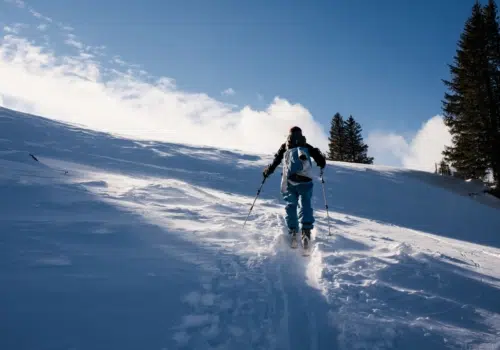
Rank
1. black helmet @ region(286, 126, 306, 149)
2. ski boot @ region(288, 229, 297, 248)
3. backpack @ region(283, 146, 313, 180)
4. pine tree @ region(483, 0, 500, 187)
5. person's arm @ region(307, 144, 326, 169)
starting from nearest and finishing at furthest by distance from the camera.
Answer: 1. ski boot @ region(288, 229, 297, 248)
2. backpack @ region(283, 146, 313, 180)
3. black helmet @ region(286, 126, 306, 149)
4. person's arm @ region(307, 144, 326, 169)
5. pine tree @ region(483, 0, 500, 187)

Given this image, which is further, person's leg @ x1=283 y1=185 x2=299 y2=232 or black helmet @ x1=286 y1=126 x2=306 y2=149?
black helmet @ x1=286 y1=126 x2=306 y2=149

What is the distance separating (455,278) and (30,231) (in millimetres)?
5676

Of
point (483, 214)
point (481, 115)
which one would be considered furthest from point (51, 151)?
point (481, 115)

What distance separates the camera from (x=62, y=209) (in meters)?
5.27

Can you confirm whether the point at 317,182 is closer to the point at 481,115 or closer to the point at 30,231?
the point at 30,231

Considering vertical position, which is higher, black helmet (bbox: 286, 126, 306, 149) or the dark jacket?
black helmet (bbox: 286, 126, 306, 149)

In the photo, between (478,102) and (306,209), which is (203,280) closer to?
(306,209)

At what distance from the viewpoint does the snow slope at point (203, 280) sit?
8.87ft

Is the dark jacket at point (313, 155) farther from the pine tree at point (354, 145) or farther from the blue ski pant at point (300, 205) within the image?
the pine tree at point (354, 145)

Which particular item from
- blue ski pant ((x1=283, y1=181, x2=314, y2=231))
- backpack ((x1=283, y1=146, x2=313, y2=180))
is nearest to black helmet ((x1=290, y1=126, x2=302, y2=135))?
backpack ((x1=283, y1=146, x2=313, y2=180))

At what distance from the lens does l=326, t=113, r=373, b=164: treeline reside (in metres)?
37.5

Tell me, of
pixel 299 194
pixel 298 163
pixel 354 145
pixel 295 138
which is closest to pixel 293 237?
pixel 299 194

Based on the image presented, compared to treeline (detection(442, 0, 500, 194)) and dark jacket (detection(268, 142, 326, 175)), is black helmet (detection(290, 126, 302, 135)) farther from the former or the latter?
treeline (detection(442, 0, 500, 194))

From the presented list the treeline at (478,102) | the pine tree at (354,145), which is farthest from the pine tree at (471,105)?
the pine tree at (354,145)
